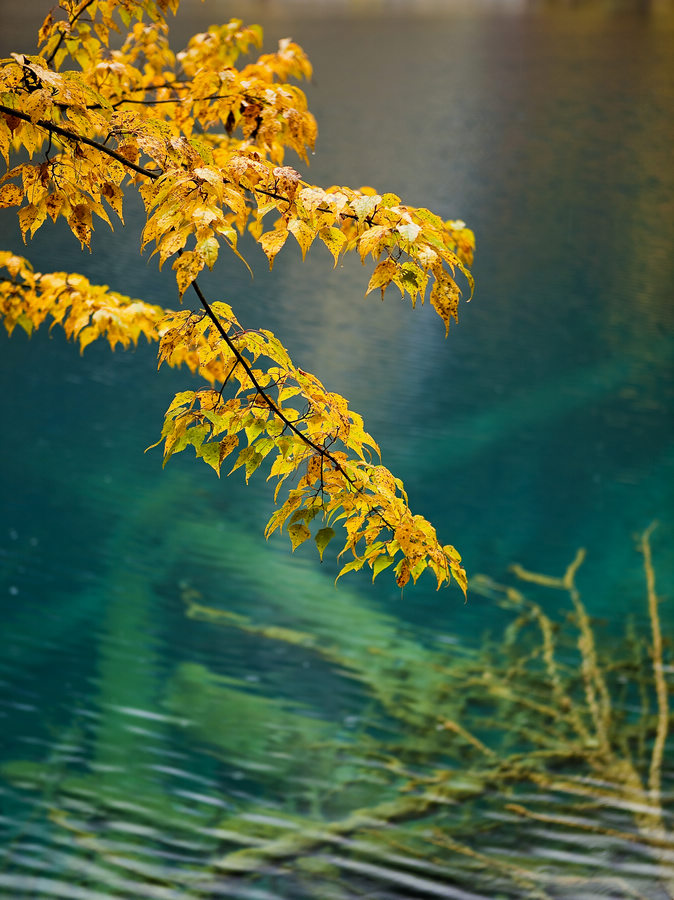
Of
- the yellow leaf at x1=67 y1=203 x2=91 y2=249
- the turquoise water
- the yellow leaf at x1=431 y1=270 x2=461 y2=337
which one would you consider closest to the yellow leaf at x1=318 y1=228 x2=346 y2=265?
the yellow leaf at x1=431 y1=270 x2=461 y2=337

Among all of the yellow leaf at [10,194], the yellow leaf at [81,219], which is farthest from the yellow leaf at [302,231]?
the yellow leaf at [10,194]

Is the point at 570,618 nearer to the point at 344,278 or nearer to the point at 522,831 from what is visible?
the point at 522,831

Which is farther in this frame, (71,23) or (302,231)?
(71,23)

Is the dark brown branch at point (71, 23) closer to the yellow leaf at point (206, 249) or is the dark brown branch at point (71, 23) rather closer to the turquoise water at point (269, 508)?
the yellow leaf at point (206, 249)

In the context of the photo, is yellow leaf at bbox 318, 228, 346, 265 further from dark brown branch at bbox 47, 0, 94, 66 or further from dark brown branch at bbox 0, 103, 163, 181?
dark brown branch at bbox 47, 0, 94, 66

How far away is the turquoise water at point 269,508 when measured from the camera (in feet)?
7.84

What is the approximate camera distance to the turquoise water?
2.39 metres

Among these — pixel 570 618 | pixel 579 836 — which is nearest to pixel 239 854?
pixel 579 836

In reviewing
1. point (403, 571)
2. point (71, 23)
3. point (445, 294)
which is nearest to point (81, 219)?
point (445, 294)

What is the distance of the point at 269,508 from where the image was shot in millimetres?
3945

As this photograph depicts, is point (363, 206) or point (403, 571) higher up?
point (363, 206)

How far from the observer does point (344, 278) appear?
24.1ft

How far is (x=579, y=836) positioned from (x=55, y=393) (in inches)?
145

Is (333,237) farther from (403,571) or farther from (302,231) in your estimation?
(403,571)
